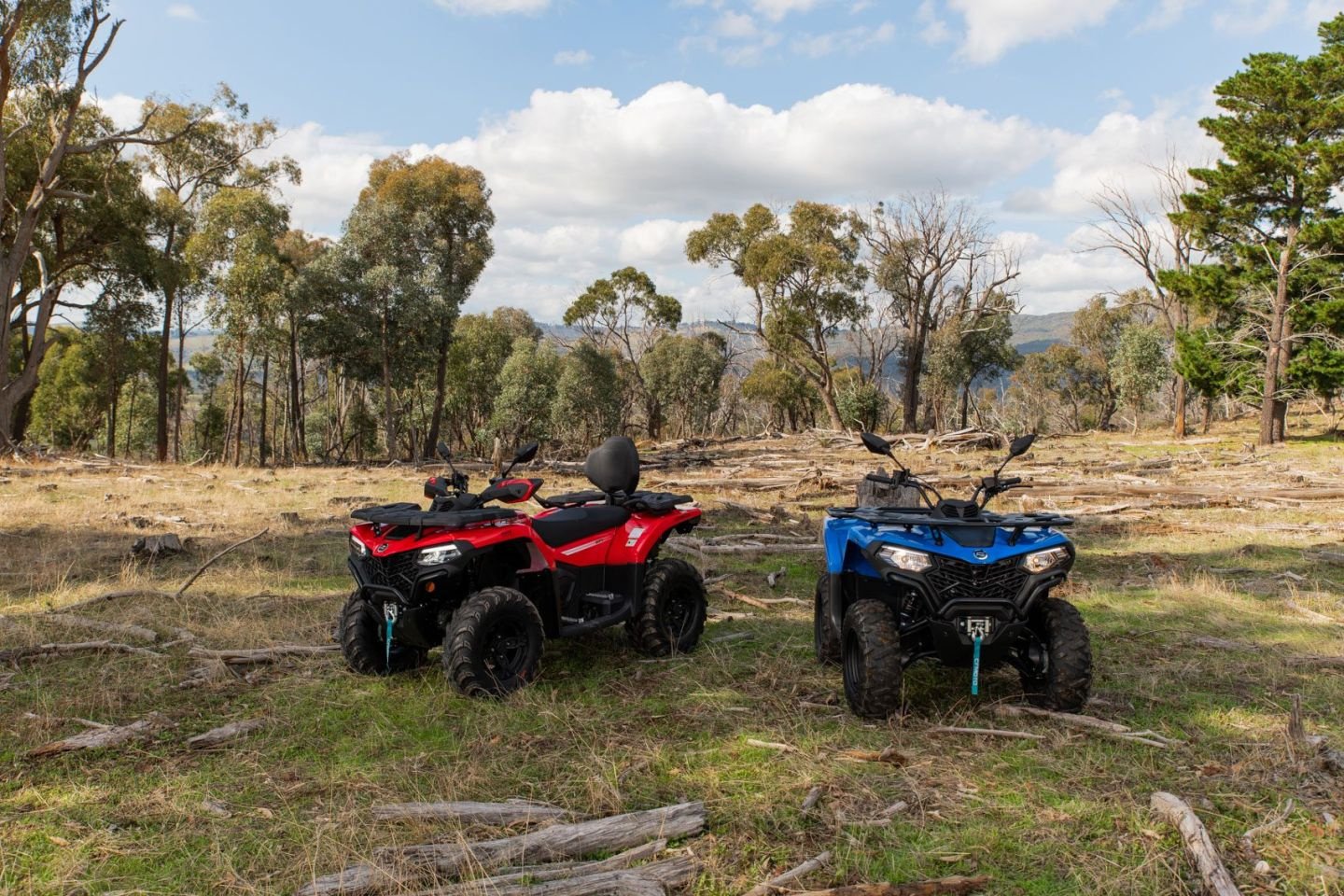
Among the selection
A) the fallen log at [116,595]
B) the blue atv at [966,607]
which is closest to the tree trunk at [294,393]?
the fallen log at [116,595]

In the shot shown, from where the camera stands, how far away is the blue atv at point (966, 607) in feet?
14.7

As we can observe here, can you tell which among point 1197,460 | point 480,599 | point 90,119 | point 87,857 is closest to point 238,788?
point 87,857

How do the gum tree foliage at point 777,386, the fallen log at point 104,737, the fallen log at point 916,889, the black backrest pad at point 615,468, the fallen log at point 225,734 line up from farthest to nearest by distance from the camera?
the gum tree foliage at point 777,386 → the black backrest pad at point 615,468 → the fallen log at point 225,734 → the fallen log at point 104,737 → the fallen log at point 916,889

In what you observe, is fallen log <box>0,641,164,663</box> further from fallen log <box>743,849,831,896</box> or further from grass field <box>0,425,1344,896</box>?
fallen log <box>743,849,831,896</box>

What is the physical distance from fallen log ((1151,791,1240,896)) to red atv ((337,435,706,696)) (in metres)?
A: 3.22

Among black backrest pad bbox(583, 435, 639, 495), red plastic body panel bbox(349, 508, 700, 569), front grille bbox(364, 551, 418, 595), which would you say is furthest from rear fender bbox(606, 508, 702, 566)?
front grille bbox(364, 551, 418, 595)

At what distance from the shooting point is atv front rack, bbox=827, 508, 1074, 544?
15.2 feet

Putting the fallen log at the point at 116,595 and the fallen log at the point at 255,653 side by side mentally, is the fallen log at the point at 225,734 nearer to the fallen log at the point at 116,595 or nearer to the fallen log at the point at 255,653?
the fallen log at the point at 255,653

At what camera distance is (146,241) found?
28.6 metres

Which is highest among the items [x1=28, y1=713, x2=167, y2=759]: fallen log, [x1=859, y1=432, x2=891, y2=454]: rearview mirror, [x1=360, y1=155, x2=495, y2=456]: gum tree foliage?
[x1=360, y1=155, x2=495, y2=456]: gum tree foliage

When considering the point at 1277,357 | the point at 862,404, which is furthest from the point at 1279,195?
the point at 862,404

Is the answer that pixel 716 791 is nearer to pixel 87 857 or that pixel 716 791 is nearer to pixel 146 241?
pixel 87 857

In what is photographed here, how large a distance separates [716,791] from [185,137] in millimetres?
34728

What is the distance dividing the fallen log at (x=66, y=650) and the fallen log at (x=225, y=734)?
1.70m
